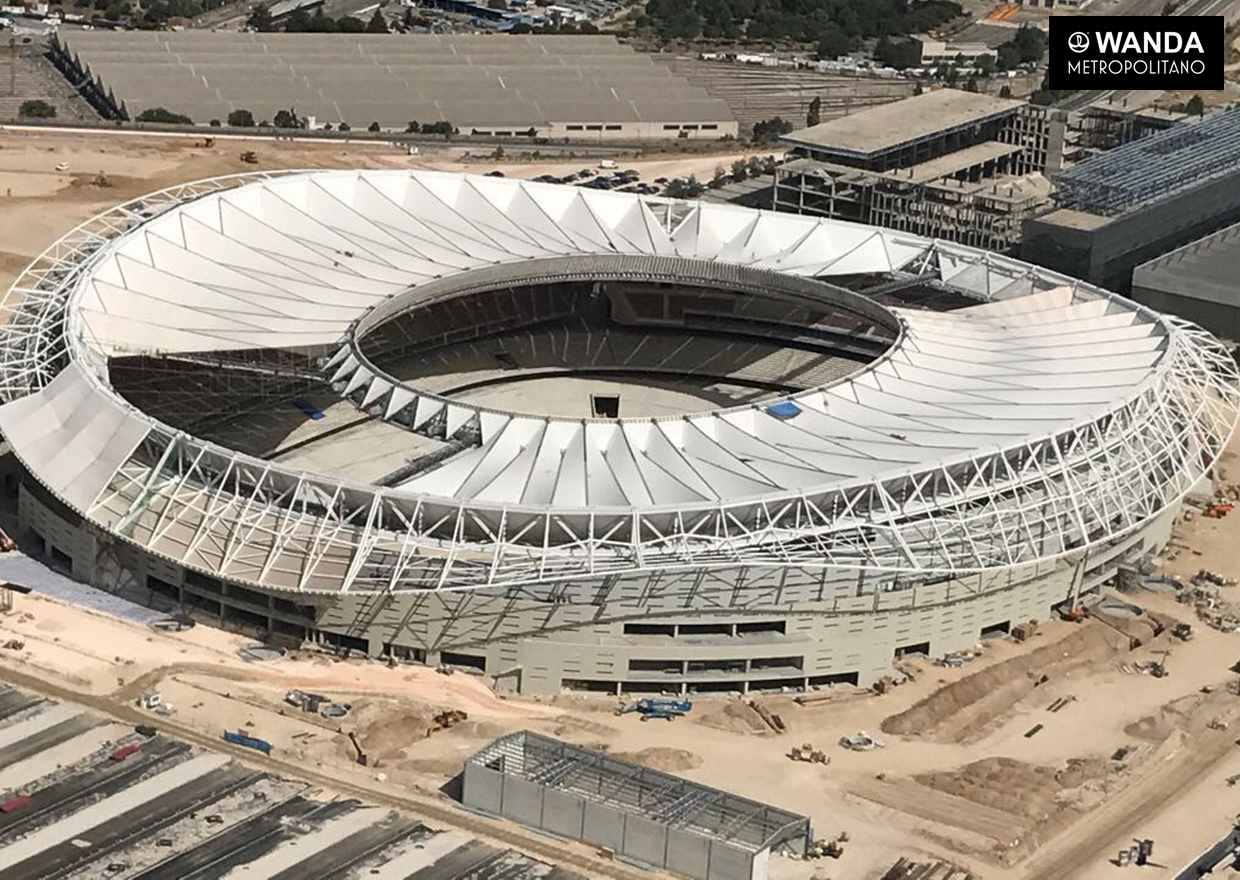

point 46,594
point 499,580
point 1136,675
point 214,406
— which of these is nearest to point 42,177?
point 214,406

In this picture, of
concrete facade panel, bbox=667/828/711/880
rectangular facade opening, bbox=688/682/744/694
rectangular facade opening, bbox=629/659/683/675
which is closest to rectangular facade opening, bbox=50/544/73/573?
rectangular facade opening, bbox=629/659/683/675

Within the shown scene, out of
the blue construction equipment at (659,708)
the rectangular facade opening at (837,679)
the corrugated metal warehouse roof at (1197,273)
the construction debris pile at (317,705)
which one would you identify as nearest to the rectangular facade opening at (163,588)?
the construction debris pile at (317,705)

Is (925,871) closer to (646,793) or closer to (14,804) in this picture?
(646,793)

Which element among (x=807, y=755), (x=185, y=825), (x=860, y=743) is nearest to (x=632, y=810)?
(x=807, y=755)

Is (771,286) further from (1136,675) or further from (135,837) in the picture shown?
(135,837)

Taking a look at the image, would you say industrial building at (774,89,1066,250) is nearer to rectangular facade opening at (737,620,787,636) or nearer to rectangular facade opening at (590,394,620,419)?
rectangular facade opening at (590,394,620,419)

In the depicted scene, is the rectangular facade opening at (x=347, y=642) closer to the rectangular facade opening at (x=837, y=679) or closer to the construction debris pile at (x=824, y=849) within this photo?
the rectangular facade opening at (x=837, y=679)
